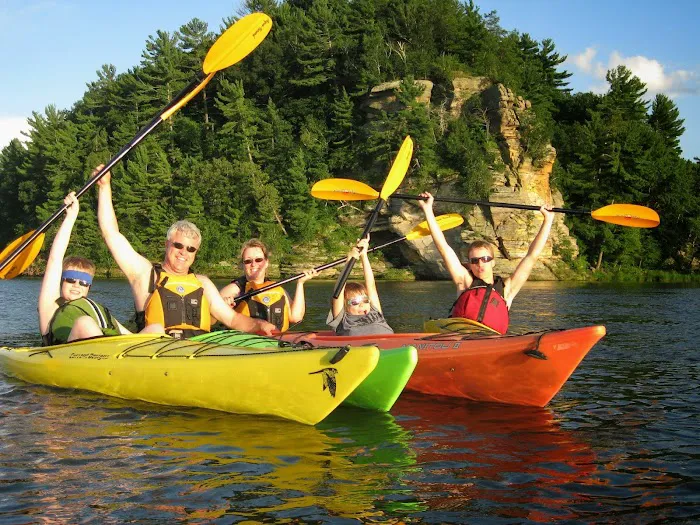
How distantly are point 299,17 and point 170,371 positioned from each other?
1708 inches

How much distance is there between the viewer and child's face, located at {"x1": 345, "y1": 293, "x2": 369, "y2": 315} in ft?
20.5

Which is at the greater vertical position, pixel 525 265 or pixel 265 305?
pixel 525 265

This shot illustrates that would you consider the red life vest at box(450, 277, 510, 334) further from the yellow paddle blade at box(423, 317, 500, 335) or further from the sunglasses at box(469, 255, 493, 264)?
the sunglasses at box(469, 255, 493, 264)

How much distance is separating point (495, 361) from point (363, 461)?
1.78 m

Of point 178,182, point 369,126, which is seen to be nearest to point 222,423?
point 369,126

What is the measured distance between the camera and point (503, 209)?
31.0 metres

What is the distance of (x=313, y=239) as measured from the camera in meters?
36.9

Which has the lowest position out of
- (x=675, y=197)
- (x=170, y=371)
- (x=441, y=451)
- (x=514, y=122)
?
(x=441, y=451)

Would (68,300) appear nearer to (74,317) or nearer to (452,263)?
(74,317)

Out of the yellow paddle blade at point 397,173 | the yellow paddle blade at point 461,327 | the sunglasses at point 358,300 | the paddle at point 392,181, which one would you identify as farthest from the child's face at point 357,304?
the yellow paddle blade at point 397,173

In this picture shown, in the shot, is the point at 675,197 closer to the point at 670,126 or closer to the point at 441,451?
the point at 670,126

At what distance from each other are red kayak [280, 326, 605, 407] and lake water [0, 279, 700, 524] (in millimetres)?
141

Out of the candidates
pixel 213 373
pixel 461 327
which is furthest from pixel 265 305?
pixel 213 373

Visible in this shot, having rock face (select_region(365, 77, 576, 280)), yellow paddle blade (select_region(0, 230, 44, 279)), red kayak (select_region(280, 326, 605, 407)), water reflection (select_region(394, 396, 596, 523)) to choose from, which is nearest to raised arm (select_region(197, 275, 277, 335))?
red kayak (select_region(280, 326, 605, 407))
